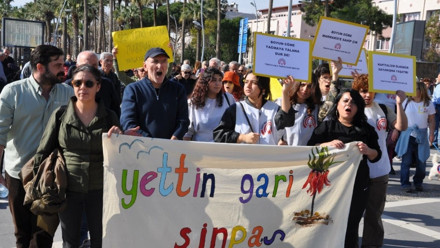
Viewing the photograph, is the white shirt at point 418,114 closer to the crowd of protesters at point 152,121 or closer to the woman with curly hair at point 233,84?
the woman with curly hair at point 233,84

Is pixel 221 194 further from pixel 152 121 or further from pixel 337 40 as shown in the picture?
pixel 337 40

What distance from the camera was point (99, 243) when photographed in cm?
383

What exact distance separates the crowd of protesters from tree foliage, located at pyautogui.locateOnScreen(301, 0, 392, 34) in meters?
36.4

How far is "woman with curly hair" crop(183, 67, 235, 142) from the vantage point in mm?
5684

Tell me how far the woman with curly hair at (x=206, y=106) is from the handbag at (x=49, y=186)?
213 centimetres

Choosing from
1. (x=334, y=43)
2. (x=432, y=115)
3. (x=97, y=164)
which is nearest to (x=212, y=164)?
(x=97, y=164)

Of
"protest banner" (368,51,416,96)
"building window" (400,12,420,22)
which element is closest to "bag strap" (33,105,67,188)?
"protest banner" (368,51,416,96)

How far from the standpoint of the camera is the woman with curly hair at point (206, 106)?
18.6ft

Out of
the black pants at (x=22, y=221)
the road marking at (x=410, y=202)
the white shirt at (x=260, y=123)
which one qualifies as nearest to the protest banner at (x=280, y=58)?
the white shirt at (x=260, y=123)

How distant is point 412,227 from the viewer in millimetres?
6422

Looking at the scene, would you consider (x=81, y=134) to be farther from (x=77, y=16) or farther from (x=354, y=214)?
(x=77, y=16)

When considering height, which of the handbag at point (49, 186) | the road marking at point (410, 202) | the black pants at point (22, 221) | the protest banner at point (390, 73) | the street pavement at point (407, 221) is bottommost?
the street pavement at point (407, 221)

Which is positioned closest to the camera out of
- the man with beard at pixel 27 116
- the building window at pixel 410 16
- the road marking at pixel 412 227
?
the man with beard at pixel 27 116

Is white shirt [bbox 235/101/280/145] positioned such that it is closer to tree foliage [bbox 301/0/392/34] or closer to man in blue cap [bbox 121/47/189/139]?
man in blue cap [bbox 121/47/189/139]
